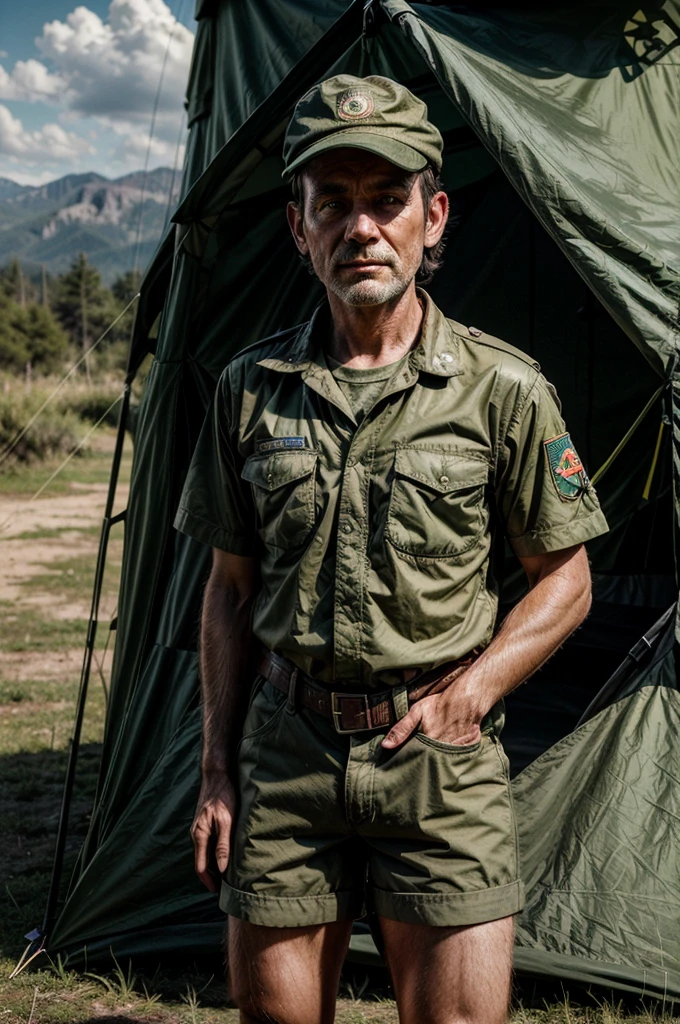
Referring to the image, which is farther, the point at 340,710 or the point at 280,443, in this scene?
the point at 280,443

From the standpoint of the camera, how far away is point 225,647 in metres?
2.27

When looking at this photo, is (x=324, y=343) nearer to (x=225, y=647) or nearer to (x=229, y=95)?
(x=225, y=647)

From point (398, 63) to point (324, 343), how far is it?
5.39 ft

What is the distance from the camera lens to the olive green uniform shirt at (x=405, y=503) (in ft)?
6.61

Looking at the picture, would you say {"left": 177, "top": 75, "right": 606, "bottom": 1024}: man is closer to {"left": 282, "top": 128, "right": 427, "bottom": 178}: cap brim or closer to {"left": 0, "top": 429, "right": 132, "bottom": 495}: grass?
{"left": 282, "top": 128, "right": 427, "bottom": 178}: cap brim

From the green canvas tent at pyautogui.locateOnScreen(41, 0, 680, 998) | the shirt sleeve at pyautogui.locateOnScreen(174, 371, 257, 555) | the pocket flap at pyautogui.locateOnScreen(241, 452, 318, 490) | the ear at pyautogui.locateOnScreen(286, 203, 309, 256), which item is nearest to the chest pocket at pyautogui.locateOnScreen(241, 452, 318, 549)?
the pocket flap at pyautogui.locateOnScreen(241, 452, 318, 490)

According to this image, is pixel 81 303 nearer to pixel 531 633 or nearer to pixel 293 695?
pixel 293 695

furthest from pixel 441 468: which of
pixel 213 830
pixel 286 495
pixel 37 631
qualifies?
pixel 37 631

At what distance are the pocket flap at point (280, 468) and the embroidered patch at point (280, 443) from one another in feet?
0.03

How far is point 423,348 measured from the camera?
6.98ft

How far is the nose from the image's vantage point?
82.3 inches

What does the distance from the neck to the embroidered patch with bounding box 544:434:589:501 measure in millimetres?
331

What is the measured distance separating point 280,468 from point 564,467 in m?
0.52

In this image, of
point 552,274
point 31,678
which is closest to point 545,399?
point 552,274
